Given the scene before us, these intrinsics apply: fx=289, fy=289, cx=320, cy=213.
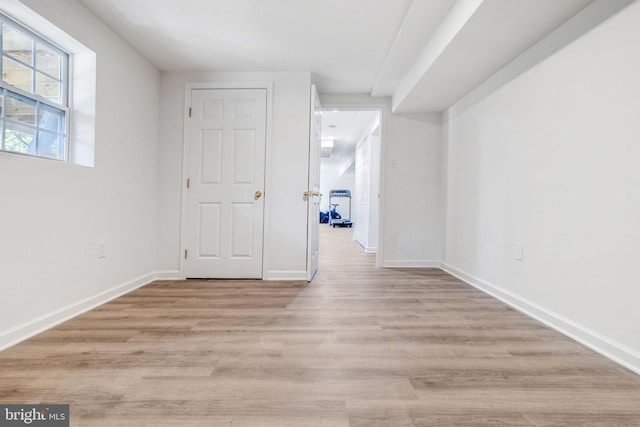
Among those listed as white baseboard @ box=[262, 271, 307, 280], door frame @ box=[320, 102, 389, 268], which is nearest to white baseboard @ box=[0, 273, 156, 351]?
white baseboard @ box=[262, 271, 307, 280]

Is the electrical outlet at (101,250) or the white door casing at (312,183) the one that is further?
the white door casing at (312,183)

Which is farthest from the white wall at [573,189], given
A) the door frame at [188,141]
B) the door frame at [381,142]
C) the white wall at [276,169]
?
the door frame at [188,141]

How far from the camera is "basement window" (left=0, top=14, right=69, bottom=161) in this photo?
173 cm

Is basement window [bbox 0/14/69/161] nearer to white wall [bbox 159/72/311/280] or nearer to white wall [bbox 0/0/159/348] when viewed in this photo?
white wall [bbox 0/0/159/348]

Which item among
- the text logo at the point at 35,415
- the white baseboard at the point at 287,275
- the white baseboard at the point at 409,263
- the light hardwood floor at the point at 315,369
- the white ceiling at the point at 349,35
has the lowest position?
the text logo at the point at 35,415

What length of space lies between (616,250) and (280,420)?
1.90 m

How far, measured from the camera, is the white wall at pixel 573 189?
1.51 m

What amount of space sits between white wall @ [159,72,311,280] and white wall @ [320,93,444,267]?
124 centimetres

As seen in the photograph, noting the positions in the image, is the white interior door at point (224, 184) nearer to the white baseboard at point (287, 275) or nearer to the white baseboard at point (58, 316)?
the white baseboard at point (287, 275)

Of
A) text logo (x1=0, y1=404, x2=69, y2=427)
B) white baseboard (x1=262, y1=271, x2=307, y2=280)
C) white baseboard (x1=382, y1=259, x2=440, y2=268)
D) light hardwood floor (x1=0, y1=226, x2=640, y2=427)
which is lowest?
text logo (x1=0, y1=404, x2=69, y2=427)

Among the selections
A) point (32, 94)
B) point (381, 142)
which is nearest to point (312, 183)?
point (381, 142)

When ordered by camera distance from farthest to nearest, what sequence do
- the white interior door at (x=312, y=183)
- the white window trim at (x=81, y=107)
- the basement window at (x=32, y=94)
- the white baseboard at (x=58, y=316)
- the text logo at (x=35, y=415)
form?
the white interior door at (x=312, y=183) < the white window trim at (x=81, y=107) < the basement window at (x=32, y=94) < the white baseboard at (x=58, y=316) < the text logo at (x=35, y=415)

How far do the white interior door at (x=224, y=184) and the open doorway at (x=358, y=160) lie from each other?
131 centimetres

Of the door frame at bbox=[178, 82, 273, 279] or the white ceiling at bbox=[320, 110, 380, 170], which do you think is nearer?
the door frame at bbox=[178, 82, 273, 279]
